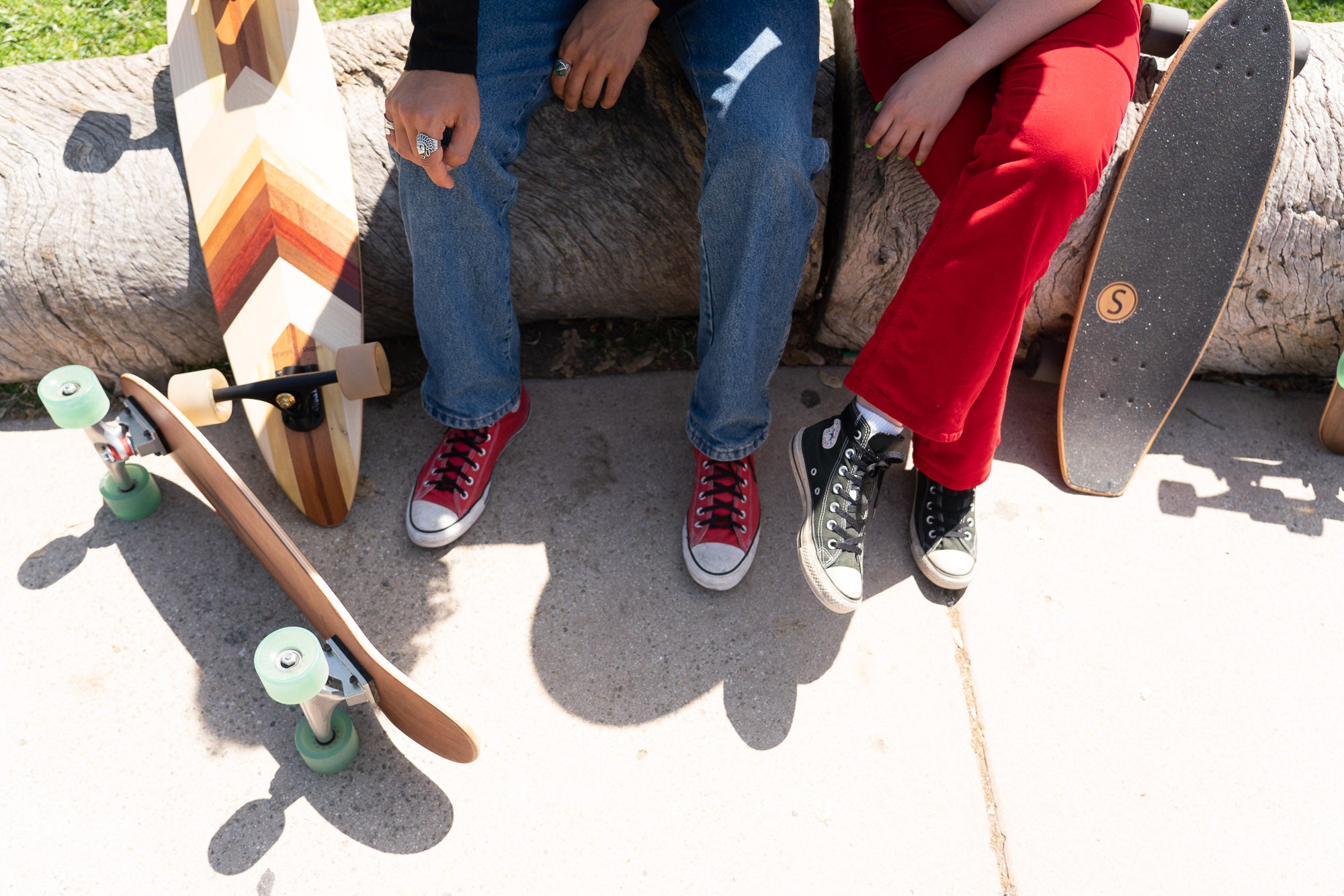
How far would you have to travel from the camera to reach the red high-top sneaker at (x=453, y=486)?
82.8 inches

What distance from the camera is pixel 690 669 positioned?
6.40ft

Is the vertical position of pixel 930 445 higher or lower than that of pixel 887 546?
higher

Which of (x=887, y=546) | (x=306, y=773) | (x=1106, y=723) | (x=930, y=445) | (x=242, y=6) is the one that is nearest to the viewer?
(x=306, y=773)

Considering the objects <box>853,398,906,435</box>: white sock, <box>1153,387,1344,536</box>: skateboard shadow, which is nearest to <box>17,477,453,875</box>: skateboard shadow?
<box>853,398,906,435</box>: white sock

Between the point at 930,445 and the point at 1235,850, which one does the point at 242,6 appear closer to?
the point at 930,445

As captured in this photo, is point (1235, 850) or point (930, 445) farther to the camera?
point (930, 445)

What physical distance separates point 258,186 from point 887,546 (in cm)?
192

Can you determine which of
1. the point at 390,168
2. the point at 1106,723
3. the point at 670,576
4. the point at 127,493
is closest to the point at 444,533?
the point at 670,576

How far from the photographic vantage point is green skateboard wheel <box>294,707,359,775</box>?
1709mm

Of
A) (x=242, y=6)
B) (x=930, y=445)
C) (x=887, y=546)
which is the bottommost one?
(x=887, y=546)

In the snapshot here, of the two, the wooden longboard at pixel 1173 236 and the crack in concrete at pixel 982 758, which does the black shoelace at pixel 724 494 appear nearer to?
the crack in concrete at pixel 982 758

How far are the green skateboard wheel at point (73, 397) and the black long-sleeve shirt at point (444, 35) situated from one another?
100cm

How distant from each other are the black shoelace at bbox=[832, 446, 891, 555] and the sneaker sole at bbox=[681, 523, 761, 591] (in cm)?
25

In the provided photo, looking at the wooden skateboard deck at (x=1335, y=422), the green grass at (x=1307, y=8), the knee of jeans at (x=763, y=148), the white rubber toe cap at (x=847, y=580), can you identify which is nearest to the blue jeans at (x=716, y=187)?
the knee of jeans at (x=763, y=148)
